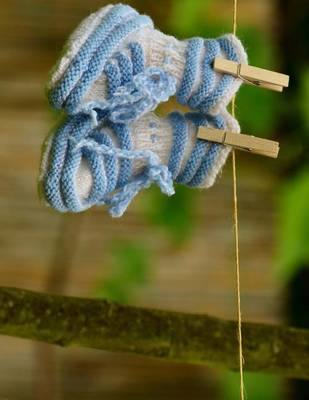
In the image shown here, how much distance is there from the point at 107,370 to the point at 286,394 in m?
0.26

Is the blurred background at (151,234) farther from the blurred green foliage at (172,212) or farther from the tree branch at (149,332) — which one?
the tree branch at (149,332)

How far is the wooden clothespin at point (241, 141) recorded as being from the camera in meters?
0.49

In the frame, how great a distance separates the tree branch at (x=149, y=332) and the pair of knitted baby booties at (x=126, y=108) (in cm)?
14

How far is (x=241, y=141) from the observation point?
1.63ft

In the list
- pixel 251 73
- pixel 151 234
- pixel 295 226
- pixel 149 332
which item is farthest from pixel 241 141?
pixel 151 234

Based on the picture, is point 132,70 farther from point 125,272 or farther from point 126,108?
point 125,272

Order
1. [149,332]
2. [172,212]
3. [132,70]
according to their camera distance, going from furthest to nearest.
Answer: [172,212] < [149,332] < [132,70]

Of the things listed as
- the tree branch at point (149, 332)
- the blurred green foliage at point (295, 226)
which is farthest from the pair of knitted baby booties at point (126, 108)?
the blurred green foliage at point (295, 226)

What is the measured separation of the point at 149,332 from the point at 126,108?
0.21m

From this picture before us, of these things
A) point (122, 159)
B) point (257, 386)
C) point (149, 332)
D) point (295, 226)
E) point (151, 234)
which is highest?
point (122, 159)

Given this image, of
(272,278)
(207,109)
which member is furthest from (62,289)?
(207,109)

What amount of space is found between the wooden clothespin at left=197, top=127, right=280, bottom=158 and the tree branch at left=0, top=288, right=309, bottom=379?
180mm

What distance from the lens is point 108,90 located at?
1.59 feet

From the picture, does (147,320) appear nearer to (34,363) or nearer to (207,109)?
(207,109)
